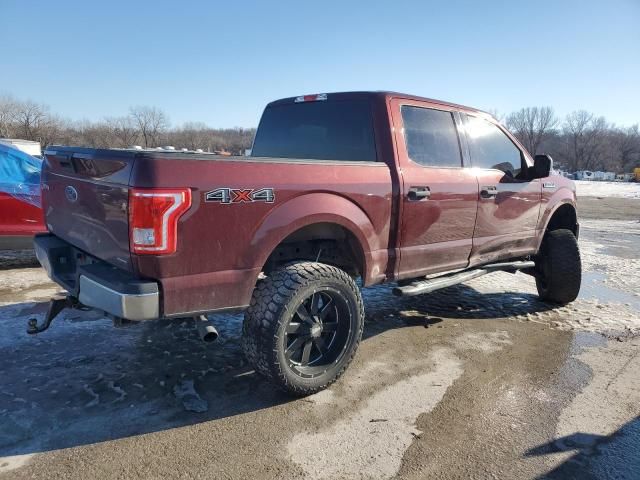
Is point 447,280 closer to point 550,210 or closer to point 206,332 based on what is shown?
point 550,210

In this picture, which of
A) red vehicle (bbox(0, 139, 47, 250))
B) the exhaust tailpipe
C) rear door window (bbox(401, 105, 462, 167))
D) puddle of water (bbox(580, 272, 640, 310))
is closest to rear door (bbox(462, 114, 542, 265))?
rear door window (bbox(401, 105, 462, 167))

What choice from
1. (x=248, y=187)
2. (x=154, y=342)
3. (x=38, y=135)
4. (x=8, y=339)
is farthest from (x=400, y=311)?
(x=38, y=135)

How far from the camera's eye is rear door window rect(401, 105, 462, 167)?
380cm

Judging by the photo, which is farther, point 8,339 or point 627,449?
point 8,339

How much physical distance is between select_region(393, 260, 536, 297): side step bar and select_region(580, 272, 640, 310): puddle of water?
1.34 meters

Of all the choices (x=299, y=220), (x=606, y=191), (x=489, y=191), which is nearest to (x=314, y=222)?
(x=299, y=220)

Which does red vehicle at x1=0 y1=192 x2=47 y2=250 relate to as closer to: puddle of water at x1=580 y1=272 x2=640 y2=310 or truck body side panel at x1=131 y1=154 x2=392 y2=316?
truck body side panel at x1=131 y1=154 x2=392 y2=316

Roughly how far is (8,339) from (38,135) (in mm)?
68110

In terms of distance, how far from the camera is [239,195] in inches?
104

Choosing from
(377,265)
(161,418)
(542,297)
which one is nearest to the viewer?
(161,418)

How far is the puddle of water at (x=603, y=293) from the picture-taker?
561 centimetres

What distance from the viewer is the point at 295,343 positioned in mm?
3086

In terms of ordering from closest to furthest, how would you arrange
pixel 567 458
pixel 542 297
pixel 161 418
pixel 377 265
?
pixel 567 458, pixel 161 418, pixel 377 265, pixel 542 297

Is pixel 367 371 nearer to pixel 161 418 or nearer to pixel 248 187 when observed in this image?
pixel 161 418
